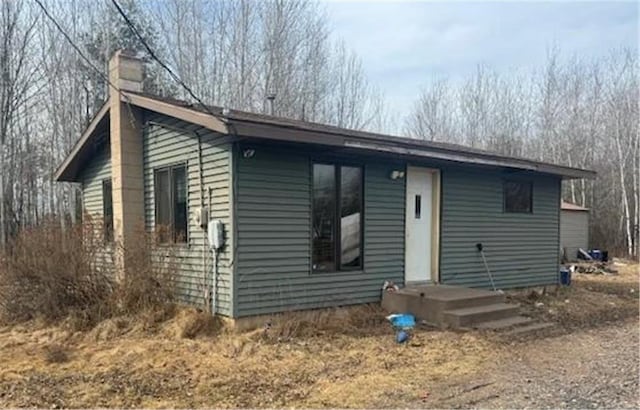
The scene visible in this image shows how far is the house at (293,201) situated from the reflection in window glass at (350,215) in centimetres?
2

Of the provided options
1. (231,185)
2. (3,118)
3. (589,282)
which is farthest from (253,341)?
(3,118)

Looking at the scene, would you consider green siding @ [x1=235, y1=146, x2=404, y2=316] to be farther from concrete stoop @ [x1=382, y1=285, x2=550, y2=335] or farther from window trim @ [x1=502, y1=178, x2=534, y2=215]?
window trim @ [x1=502, y1=178, x2=534, y2=215]

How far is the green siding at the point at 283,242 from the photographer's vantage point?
7.33 metres

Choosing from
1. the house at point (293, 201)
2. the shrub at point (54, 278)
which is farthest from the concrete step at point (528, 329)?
the shrub at point (54, 278)

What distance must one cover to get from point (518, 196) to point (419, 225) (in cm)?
314

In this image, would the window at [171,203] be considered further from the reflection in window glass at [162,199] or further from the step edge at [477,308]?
the step edge at [477,308]

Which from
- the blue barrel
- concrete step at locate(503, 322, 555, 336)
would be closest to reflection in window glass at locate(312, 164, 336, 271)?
concrete step at locate(503, 322, 555, 336)

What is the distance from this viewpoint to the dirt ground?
488 cm

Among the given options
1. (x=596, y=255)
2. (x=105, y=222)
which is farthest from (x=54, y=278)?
(x=596, y=255)

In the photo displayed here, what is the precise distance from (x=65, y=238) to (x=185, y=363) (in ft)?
11.7

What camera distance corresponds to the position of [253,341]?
679 centimetres

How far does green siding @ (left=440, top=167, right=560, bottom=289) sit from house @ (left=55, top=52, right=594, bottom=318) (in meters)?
0.03

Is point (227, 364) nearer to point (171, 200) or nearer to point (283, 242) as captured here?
point (283, 242)

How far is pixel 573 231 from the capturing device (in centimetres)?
2231
